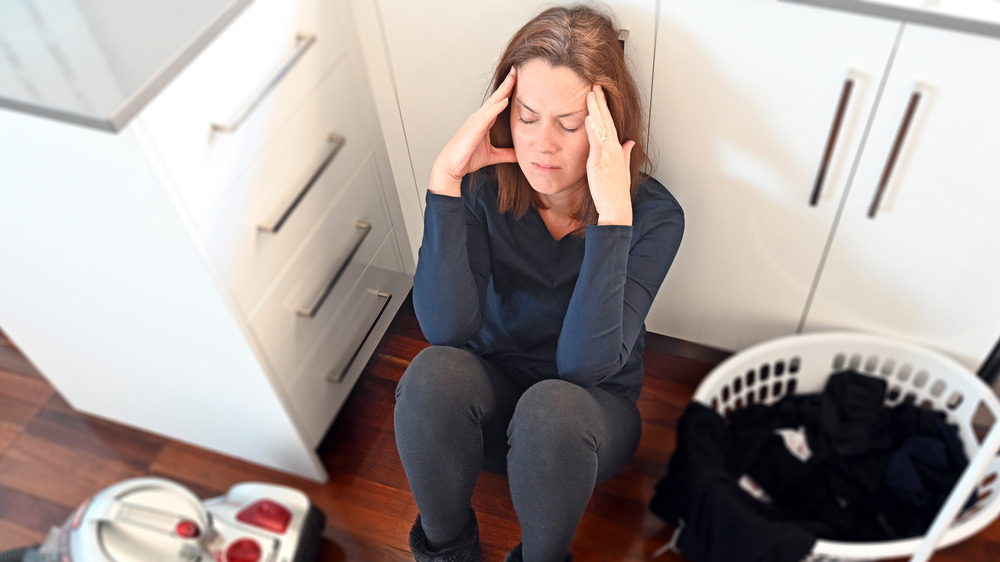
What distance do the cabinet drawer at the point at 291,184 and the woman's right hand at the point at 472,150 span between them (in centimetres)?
11

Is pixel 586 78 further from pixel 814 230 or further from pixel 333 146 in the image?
pixel 814 230

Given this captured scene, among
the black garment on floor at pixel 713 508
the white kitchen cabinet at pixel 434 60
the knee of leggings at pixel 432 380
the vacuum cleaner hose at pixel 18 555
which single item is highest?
the white kitchen cabinet at pixel 434 60

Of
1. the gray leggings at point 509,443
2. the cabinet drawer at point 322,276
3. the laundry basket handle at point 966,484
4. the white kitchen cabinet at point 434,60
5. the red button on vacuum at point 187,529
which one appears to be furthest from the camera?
the red button on vacuum at point 187,529

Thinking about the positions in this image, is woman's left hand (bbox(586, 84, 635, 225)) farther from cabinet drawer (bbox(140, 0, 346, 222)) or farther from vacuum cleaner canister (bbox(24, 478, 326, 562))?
vacuum cleaner canister (bbox(24, 478, 326, 562))

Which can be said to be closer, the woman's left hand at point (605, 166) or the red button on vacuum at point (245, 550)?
the woman's left hand at point (605, 166)

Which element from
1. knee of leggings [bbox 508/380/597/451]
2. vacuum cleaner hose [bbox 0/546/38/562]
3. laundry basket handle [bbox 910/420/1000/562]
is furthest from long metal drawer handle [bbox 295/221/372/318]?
vacuum cleaner hose [bbox 0/546/38/562]

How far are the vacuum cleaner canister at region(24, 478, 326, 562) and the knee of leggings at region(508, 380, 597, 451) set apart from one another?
529 mm

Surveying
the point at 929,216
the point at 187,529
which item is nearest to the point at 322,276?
the point at 187,529

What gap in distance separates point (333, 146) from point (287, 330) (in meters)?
0.30

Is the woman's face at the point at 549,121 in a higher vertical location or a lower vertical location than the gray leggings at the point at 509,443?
higher

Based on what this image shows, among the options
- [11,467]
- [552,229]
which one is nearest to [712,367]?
[552,229]

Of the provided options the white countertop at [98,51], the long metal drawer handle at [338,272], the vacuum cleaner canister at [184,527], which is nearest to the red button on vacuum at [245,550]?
the vacuum cleaner canister at [184,527]

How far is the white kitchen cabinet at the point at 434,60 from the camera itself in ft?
2.75

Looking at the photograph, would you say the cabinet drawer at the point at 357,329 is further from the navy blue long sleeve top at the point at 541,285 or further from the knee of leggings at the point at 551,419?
the knee of leggings at the point at 551,419
